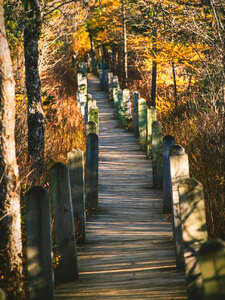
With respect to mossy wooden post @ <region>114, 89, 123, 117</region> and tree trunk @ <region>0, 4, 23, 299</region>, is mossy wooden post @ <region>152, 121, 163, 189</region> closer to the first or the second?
tree trunk @ <region>0, 4, 23, 299</region>

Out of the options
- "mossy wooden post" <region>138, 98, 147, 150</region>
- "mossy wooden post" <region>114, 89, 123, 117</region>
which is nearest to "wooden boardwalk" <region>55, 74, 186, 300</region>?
"mossy wooden post" <region>138, 98, 147, 150</region>

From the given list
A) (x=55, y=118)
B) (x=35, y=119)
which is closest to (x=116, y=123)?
(x=55, y=118)

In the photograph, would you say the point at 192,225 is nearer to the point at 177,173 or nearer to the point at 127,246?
the point at 177,173

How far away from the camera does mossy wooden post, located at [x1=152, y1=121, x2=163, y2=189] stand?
6.76 m

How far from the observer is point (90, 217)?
18.2 feet

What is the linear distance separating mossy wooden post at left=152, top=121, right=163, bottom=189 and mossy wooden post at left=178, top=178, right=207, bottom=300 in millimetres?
3756

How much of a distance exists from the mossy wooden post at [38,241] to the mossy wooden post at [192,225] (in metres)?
0.99

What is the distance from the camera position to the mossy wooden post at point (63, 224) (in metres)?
3.52

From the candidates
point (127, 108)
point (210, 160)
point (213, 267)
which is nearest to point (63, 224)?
point (213, 267)

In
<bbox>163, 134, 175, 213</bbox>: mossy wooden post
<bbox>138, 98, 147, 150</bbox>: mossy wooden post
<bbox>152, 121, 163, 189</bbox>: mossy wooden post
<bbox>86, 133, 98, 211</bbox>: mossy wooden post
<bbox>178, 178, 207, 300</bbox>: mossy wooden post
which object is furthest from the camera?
<bbox>138, 98, 147, 150</bbox>: mossy wooden post

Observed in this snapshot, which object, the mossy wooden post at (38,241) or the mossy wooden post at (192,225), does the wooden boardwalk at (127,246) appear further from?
the mossy wooden post at (38,241)

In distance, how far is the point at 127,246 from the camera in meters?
4.50

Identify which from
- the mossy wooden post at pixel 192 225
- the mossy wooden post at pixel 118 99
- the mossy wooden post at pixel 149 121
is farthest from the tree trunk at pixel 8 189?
the mossy wooden post at pixel 118 99

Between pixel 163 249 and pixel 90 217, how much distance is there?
1.48 m
